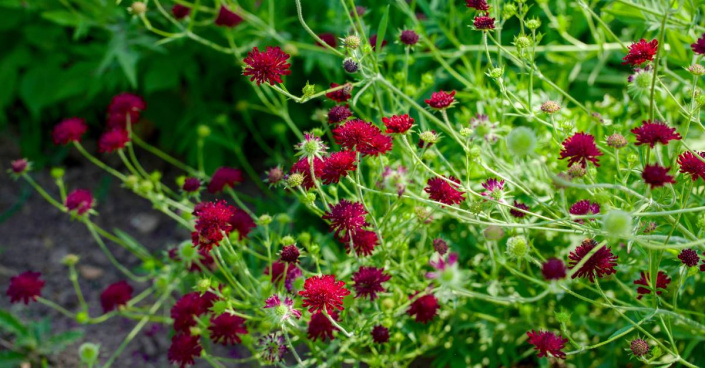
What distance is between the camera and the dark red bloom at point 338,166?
137 cm

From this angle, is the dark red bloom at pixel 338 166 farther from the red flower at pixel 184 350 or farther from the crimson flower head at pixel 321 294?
the red flower at pixel 184 350

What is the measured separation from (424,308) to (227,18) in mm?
1136

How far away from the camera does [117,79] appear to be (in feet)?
8.93

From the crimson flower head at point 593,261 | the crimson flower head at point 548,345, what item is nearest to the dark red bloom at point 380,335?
the crimson flower head at point 548,345

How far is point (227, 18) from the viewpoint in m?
2.18

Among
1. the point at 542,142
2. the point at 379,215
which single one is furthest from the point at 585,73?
the point at 379,215

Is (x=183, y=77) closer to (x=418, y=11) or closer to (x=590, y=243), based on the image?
(x=418, y=11)

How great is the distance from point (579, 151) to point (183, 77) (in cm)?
208

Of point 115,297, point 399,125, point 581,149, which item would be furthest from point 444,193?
point 115,297

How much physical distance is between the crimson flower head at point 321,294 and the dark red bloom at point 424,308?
0.99ft

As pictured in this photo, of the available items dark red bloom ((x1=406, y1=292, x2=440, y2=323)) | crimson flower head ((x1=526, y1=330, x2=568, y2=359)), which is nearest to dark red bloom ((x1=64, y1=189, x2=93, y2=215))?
dark red bloom ((x1=406, y1=292, x2=440, y2=323))

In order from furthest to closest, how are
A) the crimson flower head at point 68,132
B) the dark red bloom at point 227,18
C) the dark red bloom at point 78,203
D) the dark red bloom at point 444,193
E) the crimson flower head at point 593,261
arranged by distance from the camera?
the dark red bloom at point 227,18
the crimson flower head at point 68,132
the dark red bloom at point 78,203
the dark red bloom at point 444,193
the crimson flower head at point 593,261

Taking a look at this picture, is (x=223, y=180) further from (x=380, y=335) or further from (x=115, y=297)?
(x=380, y=335)

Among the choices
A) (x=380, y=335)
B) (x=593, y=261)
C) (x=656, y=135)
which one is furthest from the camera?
(x=380, y=335)
